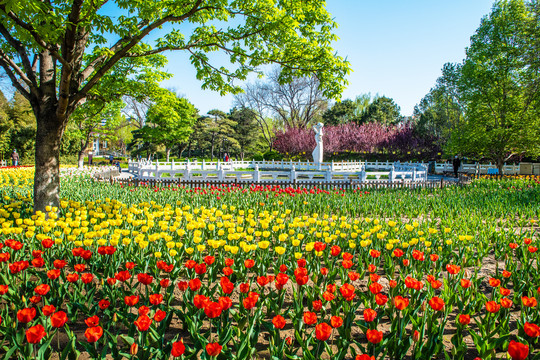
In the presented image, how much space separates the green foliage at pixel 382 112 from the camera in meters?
52.2

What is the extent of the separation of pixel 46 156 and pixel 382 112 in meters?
51.9

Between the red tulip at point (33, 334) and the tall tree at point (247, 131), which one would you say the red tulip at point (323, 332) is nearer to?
the red tulip at point (33, 334)

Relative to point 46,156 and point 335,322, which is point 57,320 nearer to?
point 335,322

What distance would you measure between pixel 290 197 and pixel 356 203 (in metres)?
1.73

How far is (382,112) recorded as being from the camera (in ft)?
173

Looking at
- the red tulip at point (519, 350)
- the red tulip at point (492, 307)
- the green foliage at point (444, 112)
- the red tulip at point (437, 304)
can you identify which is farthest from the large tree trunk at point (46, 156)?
the green foliage at point (444, 112)

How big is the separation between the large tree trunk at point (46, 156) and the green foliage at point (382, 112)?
49.2 meters

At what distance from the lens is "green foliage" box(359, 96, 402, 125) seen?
171ft

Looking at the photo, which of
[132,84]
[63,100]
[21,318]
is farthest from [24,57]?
[21,318]

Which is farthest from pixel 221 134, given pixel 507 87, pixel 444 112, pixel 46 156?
pixel 46 156

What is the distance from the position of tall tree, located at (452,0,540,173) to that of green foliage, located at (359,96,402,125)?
92.2ft

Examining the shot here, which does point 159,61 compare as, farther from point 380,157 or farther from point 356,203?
point 380,157

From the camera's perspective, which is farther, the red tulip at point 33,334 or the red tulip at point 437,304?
the red tulip at point 437,304

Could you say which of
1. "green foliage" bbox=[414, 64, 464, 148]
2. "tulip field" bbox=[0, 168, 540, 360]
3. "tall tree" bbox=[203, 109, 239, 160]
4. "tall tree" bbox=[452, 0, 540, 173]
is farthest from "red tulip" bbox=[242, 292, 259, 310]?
"tall tree" bbox=[203, 109, 239, 160]
